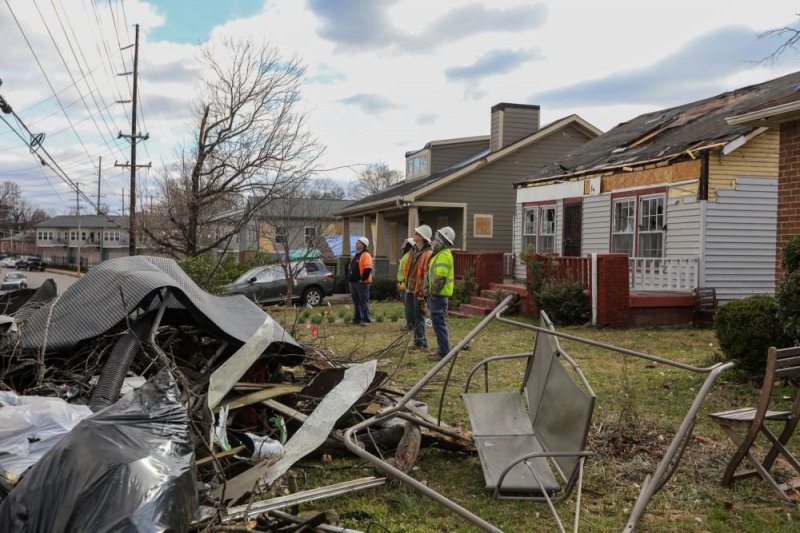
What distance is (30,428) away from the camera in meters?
3.35

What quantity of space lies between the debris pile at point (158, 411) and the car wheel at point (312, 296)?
44.3ft

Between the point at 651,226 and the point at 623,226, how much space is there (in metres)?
0.96

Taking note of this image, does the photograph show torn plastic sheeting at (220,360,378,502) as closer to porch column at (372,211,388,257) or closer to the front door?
the front door

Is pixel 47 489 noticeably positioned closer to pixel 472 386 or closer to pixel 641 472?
pixel 641 472

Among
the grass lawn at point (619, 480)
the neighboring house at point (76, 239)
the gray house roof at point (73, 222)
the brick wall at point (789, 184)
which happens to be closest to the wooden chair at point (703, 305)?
the brick wall at point (789, 184)

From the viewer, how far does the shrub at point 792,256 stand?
6871mm

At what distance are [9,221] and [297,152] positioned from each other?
4454 inches

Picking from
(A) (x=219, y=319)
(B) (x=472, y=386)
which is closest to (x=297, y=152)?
(B) (x=472, y=386)

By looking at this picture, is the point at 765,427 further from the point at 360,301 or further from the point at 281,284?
the point at 281,284

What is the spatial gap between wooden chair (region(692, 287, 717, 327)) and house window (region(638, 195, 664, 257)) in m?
1.37

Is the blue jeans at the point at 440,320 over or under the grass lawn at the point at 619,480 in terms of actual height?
over

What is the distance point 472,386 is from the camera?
7.48 metres

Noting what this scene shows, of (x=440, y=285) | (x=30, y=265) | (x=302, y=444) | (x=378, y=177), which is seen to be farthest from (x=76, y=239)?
(x=302, y=444)

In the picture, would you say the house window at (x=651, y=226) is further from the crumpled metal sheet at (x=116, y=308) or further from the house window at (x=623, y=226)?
the crumpled metal sheet at (x=116, y=308)
